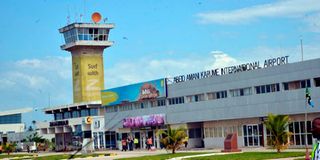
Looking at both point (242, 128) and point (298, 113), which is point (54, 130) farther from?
point (298, 113)

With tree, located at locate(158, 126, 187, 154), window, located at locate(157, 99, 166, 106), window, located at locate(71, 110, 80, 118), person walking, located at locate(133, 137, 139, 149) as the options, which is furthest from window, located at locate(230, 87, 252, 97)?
window, located at locate(71, 110, 80, 118)

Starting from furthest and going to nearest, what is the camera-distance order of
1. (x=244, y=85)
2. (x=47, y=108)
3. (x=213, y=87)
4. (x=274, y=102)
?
1. (x=47, y=108)
2. (x=213, y=87)
3. (x=244, y=85)
4. (x=274, y=102)

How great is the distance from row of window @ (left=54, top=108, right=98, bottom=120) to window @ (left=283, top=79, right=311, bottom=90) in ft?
146

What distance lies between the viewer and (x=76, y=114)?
9988cm

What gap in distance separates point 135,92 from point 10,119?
88.5m

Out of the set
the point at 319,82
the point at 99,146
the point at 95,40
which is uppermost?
the point at 95,40

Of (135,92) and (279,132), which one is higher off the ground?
(135,92)

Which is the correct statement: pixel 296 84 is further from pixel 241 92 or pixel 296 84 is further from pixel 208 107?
pixel 208 107

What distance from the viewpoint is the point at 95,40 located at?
11225 cm

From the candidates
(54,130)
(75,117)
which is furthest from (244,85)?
(54,130)

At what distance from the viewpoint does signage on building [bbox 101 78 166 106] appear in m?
70.6

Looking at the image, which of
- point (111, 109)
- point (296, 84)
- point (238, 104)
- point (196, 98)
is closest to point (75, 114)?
point (111, 109)

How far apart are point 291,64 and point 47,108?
65018mm

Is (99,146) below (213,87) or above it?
below
